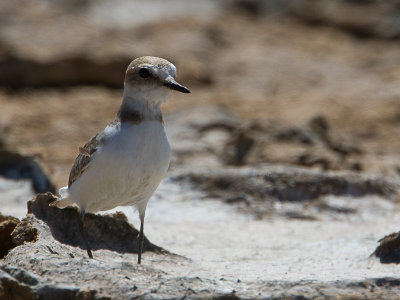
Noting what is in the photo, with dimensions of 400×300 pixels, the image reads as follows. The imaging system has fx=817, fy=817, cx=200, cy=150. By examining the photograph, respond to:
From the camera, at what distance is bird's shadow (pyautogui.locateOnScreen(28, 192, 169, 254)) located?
16.3ft

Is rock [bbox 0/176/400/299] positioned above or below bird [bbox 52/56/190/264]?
below

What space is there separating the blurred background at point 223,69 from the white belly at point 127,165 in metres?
3.48

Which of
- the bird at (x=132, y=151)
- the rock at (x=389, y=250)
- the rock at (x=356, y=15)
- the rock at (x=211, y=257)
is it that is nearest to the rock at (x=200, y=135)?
the rock at (x=211, y=257)

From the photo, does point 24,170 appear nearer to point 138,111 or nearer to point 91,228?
point 91,228

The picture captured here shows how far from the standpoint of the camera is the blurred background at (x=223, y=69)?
30.5ft

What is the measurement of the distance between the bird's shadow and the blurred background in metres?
3.06

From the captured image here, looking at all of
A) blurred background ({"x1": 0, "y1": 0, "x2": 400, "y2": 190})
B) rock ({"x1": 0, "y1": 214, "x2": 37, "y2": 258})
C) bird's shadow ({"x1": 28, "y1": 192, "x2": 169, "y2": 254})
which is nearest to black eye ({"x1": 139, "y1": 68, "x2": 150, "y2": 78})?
bird's shadow ({"x1": 28, "y1": 192, "x2": 169, "y2": 254})

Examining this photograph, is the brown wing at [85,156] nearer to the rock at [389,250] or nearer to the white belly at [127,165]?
the white belly at [127,165]

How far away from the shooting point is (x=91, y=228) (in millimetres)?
5191

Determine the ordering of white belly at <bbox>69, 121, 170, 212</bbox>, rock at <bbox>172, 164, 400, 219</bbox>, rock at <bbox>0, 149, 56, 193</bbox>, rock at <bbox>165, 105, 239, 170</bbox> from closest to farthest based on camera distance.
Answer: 1. white belly at <bbox>69, 121, 170, 212</bbox>
2. rock at <bbox>172, 164, 400, 219</bbox>
3. rock at <bbox>0, 149, 56, 193</bbox>
4. rock at <bbox>165, 105, 239, 170</bbox>

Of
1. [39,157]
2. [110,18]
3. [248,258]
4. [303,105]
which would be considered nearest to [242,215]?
[248,258]

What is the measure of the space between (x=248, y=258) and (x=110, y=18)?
815 centimetres

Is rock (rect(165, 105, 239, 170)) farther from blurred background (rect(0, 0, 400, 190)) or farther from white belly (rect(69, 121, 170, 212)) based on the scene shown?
white belly (rect(69, 121, 170, 212))

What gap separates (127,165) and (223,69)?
25.9 ft
